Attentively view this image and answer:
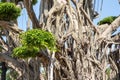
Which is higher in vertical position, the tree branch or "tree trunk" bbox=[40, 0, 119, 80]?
the tree branch

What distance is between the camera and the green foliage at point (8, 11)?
4398 millimetres

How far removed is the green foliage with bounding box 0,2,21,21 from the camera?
4.40 meters

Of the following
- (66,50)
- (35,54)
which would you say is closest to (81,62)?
(66,50)

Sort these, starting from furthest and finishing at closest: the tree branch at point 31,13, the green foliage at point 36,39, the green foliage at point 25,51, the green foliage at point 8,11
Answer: the green foliage at point 8,11
the tree branch at point 31,13
the green foliage at point 25,51
the green foliage at point 36,39

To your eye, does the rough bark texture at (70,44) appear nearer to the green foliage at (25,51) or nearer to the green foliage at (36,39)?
the green foliage at (25,51)

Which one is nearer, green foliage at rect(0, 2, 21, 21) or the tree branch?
the tree branch

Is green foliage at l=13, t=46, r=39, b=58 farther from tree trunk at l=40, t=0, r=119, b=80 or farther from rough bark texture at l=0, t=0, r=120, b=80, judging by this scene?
tree trunk at l=40, t=0, r=119, b=80

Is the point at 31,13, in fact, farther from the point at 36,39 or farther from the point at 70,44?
the point at 36,39

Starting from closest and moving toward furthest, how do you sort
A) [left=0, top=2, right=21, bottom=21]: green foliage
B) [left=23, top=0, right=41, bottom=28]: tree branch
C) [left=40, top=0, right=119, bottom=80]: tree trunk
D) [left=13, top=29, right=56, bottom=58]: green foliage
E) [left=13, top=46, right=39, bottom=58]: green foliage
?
[left=13, top=29, right=56, bottom=58]: green foliage → [left=13, top=46, right=39, bottom=58]: green foliage → [left=23, top=0, right=41, bottom=28]: tree branch → [left=0, top=2, right=21, bottom=21]: green foliage → [left=40, top=0, right=119, bottom=80]: tree trunk

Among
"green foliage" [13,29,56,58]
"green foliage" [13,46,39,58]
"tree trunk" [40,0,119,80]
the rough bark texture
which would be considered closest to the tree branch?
the rough bark texture

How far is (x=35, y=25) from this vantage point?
4.53 m

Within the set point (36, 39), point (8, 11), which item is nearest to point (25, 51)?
point (36, 39)

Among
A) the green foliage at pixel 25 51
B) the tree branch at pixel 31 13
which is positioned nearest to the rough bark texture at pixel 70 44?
the tree branch at pixel 31 13

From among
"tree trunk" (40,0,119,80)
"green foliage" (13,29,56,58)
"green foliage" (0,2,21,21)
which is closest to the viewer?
"green foliage" (13,29,56,58)
